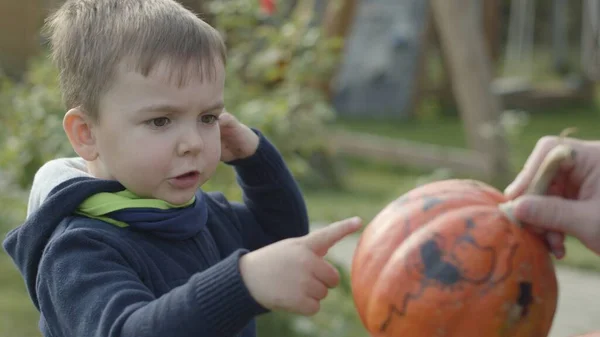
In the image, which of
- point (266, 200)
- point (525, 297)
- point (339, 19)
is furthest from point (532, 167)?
point (339, 19)

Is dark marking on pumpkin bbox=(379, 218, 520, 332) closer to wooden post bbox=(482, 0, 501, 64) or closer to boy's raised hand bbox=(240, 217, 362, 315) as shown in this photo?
boy's raised hand bbox=(240, 217, 362, 315)

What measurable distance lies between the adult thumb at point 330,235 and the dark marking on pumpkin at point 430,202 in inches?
25.1

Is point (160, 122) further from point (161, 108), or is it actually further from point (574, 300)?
point (574, 300)

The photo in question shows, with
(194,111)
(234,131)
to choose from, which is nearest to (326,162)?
(234,131)

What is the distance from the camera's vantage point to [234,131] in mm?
2500

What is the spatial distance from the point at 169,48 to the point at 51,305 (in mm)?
587

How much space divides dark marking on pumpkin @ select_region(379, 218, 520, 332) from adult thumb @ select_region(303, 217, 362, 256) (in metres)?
0.50

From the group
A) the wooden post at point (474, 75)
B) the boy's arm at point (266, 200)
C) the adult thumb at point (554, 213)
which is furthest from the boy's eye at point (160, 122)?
the wooden post at point (474, 75)

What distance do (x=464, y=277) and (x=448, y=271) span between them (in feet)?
0.12

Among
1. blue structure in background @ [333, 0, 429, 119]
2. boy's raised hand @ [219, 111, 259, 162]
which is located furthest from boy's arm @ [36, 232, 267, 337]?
blue structure in background @ [333, 0, 429, 119]

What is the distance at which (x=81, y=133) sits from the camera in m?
2.10

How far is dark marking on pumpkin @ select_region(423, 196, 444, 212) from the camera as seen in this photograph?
2.27 m

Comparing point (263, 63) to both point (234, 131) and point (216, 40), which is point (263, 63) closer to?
point (234, 131)

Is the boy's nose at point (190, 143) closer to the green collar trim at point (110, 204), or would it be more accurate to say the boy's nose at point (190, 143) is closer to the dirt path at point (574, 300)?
the green collar trim at point (110, 204)
